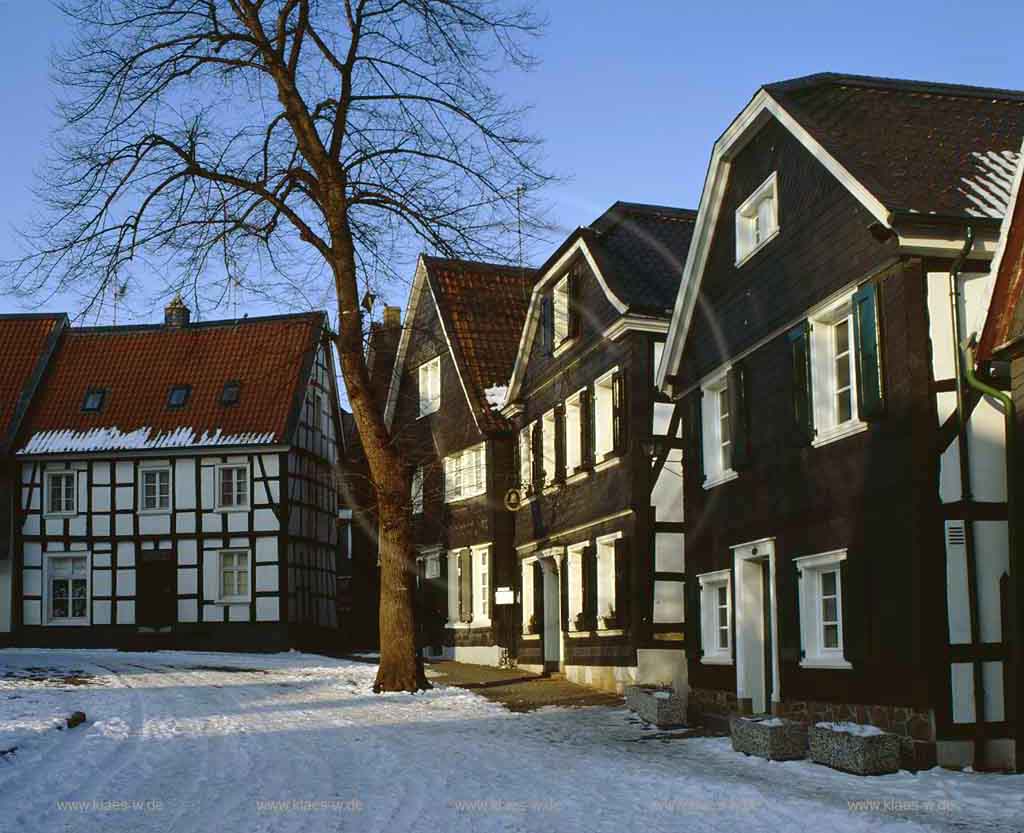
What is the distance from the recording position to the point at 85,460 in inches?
1499

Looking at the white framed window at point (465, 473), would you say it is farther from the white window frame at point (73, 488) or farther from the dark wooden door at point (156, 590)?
the white window frame at point (73, 488)

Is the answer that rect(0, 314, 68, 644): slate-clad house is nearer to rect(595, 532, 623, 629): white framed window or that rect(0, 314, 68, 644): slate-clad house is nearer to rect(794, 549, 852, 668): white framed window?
rect(595, 532, 623, 629): white framed window

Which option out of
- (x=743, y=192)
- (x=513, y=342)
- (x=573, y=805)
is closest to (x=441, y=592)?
(x=513, y=342)

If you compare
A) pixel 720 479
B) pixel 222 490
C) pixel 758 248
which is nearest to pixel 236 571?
pixel 222 490

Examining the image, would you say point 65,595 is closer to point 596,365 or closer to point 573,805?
point 596,365

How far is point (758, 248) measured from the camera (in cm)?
1798

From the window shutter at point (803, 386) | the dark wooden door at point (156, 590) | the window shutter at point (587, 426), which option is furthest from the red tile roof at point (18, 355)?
the window shutter at point (803, 386)

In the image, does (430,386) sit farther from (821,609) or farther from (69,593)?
(821,609)

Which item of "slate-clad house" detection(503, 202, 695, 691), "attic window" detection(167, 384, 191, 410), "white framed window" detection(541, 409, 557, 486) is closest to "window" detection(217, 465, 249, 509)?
"attic window" detection(167, 384, 191, 410)

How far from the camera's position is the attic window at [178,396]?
127 ft

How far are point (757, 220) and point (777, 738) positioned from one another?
24.4ft

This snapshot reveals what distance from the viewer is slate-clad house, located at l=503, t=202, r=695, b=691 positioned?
23.4m

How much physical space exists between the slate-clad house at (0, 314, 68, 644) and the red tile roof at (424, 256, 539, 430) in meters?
12.8

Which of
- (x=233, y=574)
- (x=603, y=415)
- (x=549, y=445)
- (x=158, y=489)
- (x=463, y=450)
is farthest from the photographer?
(x=158, y=489)
